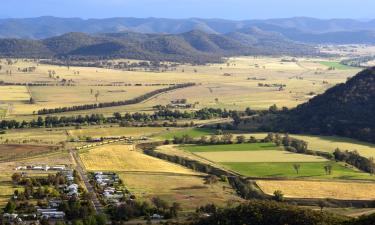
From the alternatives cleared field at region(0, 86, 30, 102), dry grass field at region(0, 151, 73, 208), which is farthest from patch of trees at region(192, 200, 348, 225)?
cleared field at region(0, 86, 30, 102)

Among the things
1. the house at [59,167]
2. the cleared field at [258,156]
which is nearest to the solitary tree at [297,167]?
the cleared field at [258,156]

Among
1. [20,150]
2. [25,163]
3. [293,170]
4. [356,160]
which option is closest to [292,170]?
[293,170]

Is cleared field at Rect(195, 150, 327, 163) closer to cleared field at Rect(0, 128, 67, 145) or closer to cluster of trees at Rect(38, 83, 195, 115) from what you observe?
cleared field at Rect(0, 128, 67, 145)

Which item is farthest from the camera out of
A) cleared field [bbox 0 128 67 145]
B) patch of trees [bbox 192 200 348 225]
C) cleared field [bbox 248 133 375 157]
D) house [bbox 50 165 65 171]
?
cleared field [bbox 0 128 67 145]

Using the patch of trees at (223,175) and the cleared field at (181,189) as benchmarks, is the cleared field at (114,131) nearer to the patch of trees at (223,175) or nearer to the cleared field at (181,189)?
the patch of trees at (223,175)

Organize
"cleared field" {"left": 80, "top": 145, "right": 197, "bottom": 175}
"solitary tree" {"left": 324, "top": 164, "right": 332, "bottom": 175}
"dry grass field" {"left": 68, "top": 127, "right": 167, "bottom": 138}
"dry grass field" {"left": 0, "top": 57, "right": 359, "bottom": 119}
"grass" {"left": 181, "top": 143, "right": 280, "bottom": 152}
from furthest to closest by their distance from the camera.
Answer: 1. "dry grass field" {"left": 0, "top": 57, "right": 359, "bottom": 119}
2. "dry grass field" {"left": 68, "top": 127, "right": 167, "bottom": 138}
3. "grass" {"left": 181, "top": 143, "right": 280, "bottom": 152}
4. "cleared field" {"left": 80, "top": 145, "right": 197, "bottom": 175}
5. "solitary tree" {"left": 324, "top": 164, "right": 332, "bottom": 175}

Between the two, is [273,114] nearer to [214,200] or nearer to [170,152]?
[170,152]
